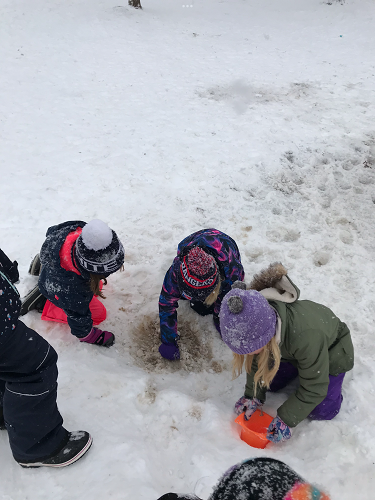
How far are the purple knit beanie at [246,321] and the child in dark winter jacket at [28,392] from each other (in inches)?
38.8

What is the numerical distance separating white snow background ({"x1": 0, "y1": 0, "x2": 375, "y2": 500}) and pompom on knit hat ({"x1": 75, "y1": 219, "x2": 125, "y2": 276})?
888 mm

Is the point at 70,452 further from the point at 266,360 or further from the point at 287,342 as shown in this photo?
the point at 287,342

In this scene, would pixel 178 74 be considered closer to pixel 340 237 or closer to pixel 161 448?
pixel 340 237

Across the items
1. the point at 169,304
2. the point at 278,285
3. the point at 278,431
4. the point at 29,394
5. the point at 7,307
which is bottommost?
the point at 278,431

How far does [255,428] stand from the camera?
229 cm

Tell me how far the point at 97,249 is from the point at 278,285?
1.14 m

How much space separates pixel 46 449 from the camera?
1.98m

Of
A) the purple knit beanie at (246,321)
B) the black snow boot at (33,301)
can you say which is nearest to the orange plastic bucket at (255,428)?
the purple knit beanie at (246,321)

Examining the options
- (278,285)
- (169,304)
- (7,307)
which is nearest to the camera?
(7,307)

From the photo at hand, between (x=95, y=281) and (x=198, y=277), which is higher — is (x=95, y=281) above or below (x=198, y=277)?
below

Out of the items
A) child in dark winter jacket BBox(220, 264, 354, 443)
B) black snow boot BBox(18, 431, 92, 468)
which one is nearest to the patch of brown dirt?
child in dark winter jacket BBox(220, 264, 354, 443)

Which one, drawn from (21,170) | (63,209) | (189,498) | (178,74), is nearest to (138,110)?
(178,74)

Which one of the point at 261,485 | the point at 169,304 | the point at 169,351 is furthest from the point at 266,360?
the point at 169,351

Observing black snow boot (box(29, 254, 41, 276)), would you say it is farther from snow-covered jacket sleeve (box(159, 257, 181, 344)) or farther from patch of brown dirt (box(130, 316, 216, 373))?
snow-covered jacket sleeve (box(159, 257, 181, 344))
